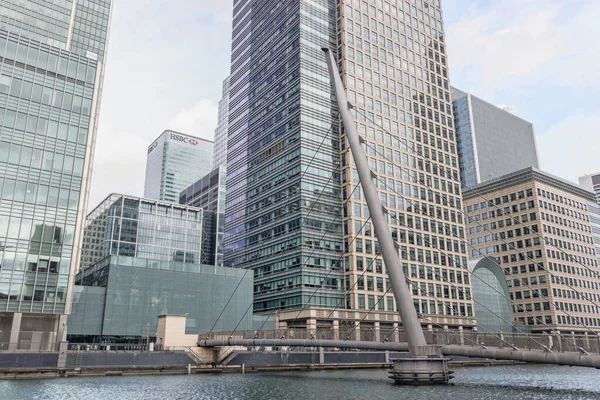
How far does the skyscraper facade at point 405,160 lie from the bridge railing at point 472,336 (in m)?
32.4

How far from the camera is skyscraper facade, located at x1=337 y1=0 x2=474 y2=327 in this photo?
3676 inches

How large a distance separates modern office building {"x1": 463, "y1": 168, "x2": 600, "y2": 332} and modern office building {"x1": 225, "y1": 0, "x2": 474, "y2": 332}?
95.8 ft

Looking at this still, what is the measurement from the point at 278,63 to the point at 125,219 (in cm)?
7254

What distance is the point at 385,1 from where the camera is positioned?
112125 millimetres

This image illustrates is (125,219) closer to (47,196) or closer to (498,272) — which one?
(47,196)

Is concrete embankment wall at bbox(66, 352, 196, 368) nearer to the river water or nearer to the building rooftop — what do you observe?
the river water

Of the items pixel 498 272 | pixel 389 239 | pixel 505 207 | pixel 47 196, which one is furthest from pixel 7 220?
pixel 505 207

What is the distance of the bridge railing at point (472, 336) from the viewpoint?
33.6 meters

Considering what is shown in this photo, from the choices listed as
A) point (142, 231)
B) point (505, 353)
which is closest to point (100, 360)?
point (505, 353)

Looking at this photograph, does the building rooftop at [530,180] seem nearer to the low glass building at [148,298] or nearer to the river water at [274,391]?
the low glass building at [148,298]

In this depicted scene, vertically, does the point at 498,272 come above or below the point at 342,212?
below

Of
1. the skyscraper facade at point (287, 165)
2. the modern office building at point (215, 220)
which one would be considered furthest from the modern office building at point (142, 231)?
the skyscraper facade at point (287, 165)

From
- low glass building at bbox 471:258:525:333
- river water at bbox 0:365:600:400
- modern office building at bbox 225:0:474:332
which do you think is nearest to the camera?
river water at bbox 0:365:600:400

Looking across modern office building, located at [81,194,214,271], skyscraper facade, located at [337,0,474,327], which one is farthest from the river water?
modern office building, located at [81,194,214,271]
